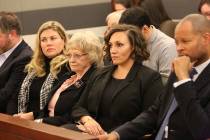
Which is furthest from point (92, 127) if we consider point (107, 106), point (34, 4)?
point (34, 4)

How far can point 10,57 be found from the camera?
473 cm

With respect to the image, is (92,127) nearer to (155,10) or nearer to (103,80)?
(103,80)

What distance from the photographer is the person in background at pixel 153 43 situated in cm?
416

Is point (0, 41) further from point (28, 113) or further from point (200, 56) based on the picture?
point (200, 56)

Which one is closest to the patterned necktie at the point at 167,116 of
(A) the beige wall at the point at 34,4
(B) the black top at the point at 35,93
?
(B) the black top at the point at 35,93

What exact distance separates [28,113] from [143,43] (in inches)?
47.3

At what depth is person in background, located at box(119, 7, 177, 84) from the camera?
4.16 m

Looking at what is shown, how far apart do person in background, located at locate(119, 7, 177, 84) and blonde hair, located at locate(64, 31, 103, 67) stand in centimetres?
30

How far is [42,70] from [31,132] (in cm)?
157

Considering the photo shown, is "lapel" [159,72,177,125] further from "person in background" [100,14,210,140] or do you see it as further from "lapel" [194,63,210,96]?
"lapel" [194,63,210,96]

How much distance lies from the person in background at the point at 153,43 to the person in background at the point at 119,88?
489 millimetres

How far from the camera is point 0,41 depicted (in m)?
4.84

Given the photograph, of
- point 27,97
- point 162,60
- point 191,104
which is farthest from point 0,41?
point 191,104

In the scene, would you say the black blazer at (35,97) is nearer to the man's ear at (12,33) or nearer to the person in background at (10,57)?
the person in background at (10,57)
